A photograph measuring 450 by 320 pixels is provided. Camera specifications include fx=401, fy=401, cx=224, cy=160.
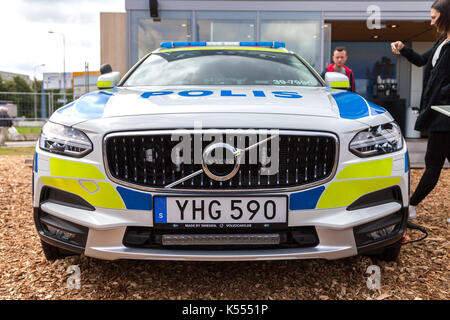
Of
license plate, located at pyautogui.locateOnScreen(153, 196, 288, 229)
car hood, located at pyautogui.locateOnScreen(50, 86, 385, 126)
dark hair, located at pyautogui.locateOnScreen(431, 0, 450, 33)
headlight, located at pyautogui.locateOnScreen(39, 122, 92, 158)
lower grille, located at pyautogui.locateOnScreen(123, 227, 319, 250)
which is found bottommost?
lower grille, located at pyautogui.locateOnScreen(123, 227, 319, 250)

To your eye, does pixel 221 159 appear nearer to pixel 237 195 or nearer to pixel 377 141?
pixel 237 195

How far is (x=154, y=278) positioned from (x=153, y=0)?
7.88 metres

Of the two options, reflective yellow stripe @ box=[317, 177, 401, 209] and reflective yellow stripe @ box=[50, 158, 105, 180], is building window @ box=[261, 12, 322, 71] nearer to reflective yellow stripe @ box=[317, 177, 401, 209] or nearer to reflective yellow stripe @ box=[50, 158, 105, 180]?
reflective yellow stripe @ box=[317, 177, 401, 209]

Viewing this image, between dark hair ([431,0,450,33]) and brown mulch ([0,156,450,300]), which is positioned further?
dark hair ([431,0,450,33])

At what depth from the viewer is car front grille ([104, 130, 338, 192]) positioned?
1818 millimetres

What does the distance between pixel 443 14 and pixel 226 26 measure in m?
6.63

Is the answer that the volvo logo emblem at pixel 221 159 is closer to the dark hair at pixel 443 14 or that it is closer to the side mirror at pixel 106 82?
the side mirror at pixel 106 82

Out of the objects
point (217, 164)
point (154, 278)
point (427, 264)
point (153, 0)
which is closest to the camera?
point (217, 164)

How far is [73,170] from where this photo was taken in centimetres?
185

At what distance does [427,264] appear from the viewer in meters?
2.46

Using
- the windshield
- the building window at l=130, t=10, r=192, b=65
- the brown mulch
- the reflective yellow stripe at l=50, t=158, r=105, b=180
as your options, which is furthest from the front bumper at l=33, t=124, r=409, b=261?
the building window at l=130, t=10, r=192, b=65
